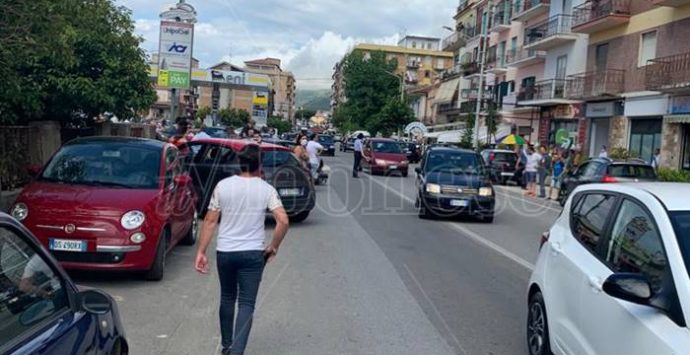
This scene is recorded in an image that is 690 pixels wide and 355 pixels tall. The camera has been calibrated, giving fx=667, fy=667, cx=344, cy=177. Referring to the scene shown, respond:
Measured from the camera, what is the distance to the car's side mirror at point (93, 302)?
3328 mm

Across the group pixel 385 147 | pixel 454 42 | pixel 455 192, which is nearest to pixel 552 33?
pixel 385 147

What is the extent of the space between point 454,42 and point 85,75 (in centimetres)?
5605

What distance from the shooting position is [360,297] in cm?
752

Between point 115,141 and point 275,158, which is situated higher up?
point 115,141

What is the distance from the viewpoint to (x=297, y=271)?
8922mm

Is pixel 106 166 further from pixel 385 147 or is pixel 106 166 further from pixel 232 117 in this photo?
pixel 232 117

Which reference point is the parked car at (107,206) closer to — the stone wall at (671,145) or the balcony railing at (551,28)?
the stone wall at (671,145)

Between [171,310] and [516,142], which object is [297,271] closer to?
[171,310]

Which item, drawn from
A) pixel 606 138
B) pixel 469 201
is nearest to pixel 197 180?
pixel 469 201

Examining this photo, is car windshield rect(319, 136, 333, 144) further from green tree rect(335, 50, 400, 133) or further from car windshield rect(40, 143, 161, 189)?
car windshield rect(40, 143, 161, 189)

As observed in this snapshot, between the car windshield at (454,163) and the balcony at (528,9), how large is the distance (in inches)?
1107

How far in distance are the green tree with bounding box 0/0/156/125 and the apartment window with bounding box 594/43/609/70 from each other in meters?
23.7

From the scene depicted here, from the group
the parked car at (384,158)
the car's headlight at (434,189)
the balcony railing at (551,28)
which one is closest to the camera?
the car's headlight at (434,189)

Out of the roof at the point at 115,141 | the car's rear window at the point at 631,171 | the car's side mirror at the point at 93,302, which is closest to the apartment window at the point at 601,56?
the car's rear window at the point at 631,171
